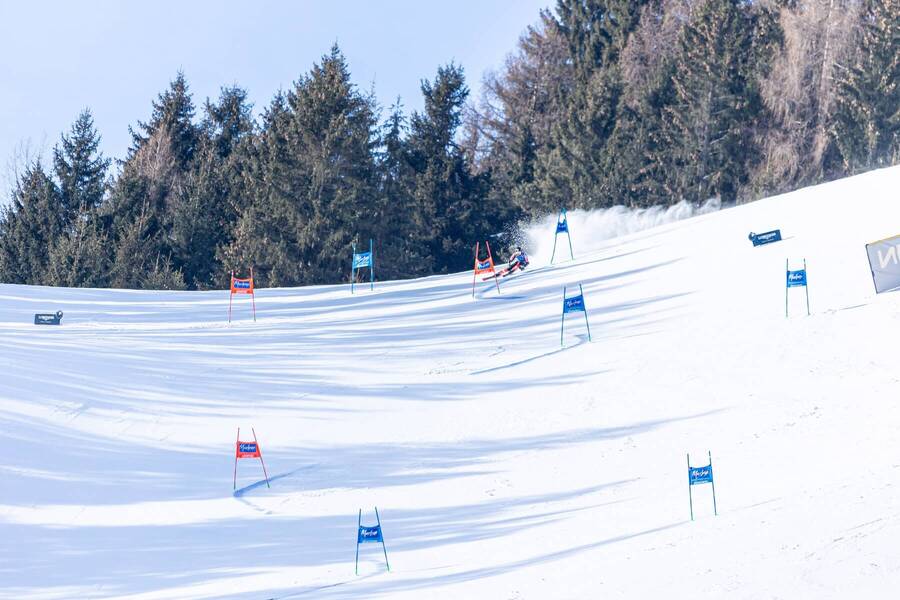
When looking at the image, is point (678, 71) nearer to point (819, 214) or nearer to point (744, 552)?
point (819, 214)

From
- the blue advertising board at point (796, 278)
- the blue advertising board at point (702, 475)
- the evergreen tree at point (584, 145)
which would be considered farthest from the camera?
the evergreen tree at point (584, 145)

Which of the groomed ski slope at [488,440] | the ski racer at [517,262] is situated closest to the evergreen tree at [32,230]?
the groomed ski slope at [488,440]

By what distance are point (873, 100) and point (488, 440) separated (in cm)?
3604

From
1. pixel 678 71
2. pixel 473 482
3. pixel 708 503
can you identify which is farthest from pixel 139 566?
pixel 678 71

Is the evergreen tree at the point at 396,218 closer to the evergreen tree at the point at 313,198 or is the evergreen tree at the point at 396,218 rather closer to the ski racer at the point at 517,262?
the evergreen tree at the point at 313,198

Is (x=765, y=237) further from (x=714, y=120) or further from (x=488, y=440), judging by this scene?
(x=714, y=120)

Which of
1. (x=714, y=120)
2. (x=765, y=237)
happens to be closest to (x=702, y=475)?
(x=765, y=237)

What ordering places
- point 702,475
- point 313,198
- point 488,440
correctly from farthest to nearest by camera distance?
point 313,198 → point 488,440 → point 702,475

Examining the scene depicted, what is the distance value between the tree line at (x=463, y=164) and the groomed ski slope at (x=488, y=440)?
19449 mm

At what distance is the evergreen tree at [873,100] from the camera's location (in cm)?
4772

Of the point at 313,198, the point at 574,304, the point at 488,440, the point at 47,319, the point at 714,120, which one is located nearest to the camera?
the point at 488,440

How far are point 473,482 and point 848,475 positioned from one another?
17.2 ft

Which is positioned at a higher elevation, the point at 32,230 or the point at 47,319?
the point at 32,230

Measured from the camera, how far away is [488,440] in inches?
725
